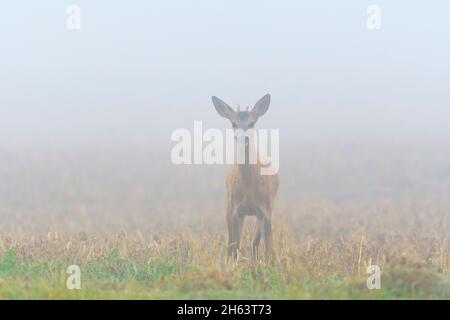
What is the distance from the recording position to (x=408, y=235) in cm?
1672

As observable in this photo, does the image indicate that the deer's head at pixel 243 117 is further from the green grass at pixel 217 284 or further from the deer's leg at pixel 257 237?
the green grass at pixel 217 284

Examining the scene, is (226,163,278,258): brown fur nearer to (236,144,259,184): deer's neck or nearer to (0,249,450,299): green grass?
(236,144,259,184): deer's neck

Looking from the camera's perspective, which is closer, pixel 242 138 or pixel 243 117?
pixel 242 138

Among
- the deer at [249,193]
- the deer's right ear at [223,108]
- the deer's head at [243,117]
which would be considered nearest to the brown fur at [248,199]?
the deer at [249,193]

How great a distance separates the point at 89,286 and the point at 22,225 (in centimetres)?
1032

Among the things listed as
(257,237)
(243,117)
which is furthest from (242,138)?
(257,237)

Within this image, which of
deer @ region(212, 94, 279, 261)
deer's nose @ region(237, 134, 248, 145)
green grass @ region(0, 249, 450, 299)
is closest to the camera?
Result: green grass @ region(0, 249, 450, 299)

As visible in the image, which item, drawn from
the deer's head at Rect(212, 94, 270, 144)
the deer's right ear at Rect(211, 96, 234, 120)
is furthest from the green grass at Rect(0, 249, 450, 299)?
the deer's right ear at Rect(211, 96, 234, 120)

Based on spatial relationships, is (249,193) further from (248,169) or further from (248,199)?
(248,169)

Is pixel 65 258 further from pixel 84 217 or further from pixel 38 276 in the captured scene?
pixel 84 217

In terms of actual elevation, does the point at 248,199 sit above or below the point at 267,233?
above

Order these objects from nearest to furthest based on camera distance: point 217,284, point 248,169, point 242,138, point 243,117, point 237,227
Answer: point 217,284 → point 242,138 → point 243,117 → point 248,169 → point 237,227
